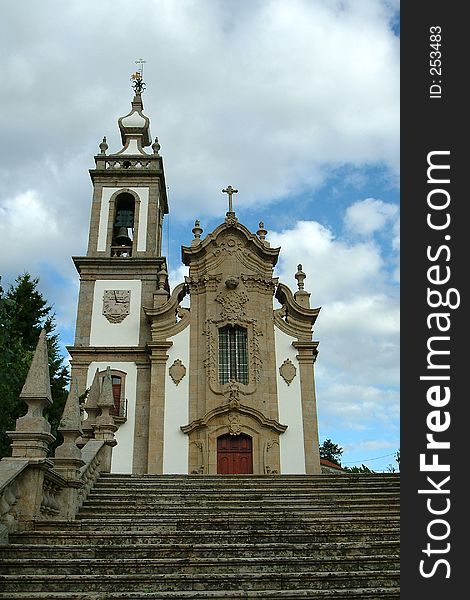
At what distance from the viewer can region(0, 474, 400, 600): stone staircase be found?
549cm

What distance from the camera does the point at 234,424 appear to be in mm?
20734

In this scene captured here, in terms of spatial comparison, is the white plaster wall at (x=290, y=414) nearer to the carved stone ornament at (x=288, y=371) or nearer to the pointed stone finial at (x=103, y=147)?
the carved stone ornament at (x=288, y=371)

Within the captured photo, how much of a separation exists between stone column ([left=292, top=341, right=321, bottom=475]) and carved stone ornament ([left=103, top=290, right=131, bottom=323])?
6.47 m

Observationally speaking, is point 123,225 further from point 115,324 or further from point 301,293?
point 301,293

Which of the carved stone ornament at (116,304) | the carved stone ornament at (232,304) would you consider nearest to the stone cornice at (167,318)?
the carved stone ornament at (116,304)

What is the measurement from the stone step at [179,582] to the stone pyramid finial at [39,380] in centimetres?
282

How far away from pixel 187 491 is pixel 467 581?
25.3ft

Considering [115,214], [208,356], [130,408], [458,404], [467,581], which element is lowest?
[467,581]

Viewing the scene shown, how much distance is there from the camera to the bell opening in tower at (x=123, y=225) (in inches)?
991

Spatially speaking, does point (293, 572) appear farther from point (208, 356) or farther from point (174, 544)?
point (208, 356)

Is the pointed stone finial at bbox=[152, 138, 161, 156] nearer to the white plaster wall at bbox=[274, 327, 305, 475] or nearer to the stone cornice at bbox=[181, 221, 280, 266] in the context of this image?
the stone cornice at bbox=[181, 221, 280, 266]

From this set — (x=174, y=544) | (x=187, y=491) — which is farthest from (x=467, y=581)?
(x=187, y=491)

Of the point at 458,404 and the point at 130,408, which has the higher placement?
the point at 130,408

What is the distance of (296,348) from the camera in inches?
877
